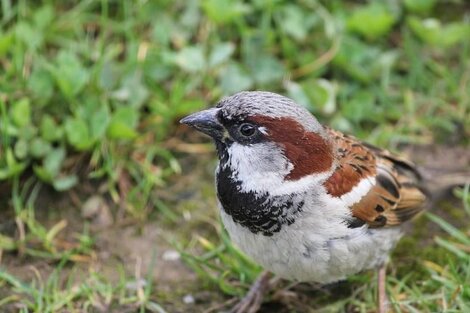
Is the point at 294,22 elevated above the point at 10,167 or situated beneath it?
elevated above

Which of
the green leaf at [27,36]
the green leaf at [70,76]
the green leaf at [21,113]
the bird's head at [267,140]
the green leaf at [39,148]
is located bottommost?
the green leaf at [39,148]

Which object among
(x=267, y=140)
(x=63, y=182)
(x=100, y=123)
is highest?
(x=267, y=140)

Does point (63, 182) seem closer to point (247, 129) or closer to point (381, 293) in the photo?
point (247, 129)

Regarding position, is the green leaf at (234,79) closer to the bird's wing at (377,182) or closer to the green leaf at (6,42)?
the bird's wing at (377,182)

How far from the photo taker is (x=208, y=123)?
3.01 metres

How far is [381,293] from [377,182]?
0.47 metres

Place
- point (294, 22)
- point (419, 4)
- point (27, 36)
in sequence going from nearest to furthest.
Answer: point (27, 36)
point (294, 22)
point (419, 4)

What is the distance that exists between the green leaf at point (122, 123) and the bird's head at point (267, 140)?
89 centimetres

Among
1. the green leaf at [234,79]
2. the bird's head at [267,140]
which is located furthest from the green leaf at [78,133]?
the bird's head at [267,140]

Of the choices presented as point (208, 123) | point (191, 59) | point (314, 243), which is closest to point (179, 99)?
point (191, 59)

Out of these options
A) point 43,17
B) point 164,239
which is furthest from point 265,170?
point 43,17

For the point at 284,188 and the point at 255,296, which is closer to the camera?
the point at 284,188

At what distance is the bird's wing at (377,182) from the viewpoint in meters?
3.14

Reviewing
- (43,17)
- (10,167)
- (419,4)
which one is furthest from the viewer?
(419,4)
